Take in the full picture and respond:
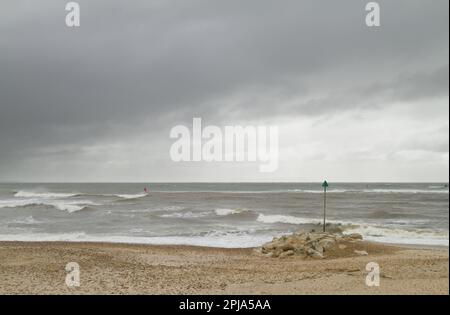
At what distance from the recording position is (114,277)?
11.1 meters

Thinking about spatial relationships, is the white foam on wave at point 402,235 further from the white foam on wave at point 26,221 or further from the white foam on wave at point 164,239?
the white foam on wave at point 26,221

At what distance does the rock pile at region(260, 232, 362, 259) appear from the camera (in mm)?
15336

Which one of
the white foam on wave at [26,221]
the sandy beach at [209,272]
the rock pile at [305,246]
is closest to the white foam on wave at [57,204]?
the white foam on wave at [26,221]

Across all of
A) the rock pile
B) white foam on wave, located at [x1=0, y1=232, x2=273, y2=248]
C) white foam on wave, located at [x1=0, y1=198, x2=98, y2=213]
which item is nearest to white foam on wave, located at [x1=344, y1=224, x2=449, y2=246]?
the rock pile

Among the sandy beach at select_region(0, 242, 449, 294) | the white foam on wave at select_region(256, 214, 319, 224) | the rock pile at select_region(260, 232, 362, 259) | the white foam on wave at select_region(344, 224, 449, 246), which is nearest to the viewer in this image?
the sandy beach at select_region(0, 242, 449, 294)

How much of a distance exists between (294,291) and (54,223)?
2362cm

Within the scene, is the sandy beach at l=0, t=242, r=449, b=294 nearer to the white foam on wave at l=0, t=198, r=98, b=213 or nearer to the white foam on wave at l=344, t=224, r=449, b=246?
the white foam on wave at l=344, t=224, r=449, b=246

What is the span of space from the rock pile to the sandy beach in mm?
474

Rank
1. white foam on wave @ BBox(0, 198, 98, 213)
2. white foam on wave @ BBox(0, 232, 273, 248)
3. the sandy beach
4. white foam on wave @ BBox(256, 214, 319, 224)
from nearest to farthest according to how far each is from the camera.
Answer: the sandy beach
white foam on wave @ BBox(0, 232, 273, 248)
white foam on wave @ BBox(256, 214, 319, 224)
white foam on wave @ BBox(0, 198, 98, 213)

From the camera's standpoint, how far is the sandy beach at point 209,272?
30.4 ft

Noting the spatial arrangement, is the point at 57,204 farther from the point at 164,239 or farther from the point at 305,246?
the point at 305,246

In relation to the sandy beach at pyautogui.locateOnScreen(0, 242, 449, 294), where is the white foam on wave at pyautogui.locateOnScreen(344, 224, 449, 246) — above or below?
below
